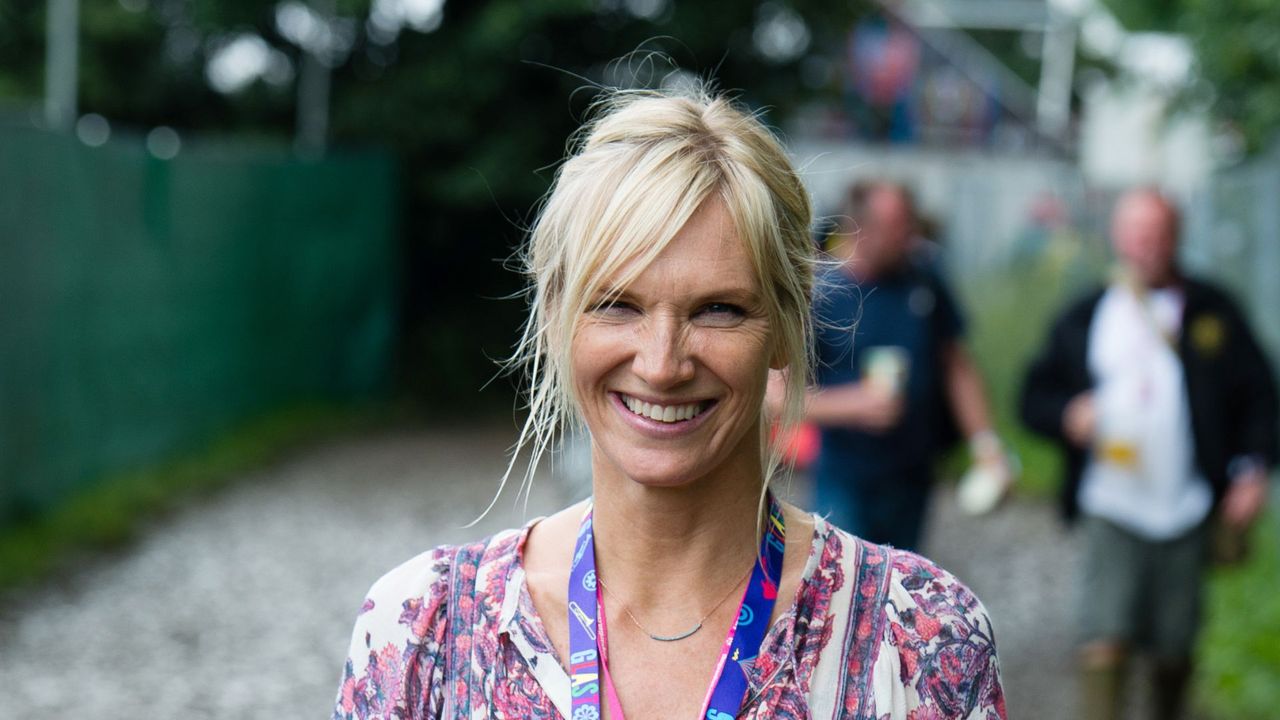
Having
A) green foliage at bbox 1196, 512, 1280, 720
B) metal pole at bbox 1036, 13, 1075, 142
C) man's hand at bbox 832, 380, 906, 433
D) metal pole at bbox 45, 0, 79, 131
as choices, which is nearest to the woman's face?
man's hand at bbox 832, 380, 906, 433

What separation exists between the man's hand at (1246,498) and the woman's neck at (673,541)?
4074 mm

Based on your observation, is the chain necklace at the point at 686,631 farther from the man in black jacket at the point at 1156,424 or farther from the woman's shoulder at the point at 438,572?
the man in black jacket at the point at 1156,424

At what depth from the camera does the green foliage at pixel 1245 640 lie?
273 inches

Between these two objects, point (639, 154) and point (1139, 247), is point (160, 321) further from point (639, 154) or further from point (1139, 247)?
point (639, 154)

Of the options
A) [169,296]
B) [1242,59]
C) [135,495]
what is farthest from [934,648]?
[169,296]

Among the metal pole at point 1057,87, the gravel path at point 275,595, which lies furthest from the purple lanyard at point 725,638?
the metal pole at point 1057,87

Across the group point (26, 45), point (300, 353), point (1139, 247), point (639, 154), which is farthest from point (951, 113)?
point (639, 154)

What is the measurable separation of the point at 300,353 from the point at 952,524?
6.86 metres

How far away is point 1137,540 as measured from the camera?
6.08 m

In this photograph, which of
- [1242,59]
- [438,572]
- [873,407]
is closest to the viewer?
[438,572]

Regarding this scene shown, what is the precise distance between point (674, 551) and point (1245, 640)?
5833 millimetres

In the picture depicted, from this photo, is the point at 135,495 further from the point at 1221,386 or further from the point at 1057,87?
the point at 1057,87

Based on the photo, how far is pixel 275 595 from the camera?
8750 mm

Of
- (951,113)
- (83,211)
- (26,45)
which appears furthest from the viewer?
(951,113)
